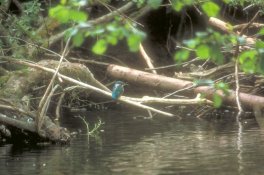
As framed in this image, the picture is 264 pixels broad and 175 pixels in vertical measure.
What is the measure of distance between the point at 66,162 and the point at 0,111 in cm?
264

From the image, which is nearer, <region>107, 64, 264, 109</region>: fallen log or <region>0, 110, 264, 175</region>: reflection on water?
<region>0, 110, 264, 175</region>: reflection on water

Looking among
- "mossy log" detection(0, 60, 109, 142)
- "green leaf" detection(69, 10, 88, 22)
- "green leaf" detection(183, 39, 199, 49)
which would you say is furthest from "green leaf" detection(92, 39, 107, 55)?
"mossy log" detection(0, 60, 109, 142)

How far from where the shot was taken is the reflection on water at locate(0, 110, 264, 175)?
22.7 feet

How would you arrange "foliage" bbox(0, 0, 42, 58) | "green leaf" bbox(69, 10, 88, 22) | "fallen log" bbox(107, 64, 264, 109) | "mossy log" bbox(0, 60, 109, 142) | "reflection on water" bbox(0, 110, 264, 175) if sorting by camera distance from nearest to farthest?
1. "green leaf" bbox(69, 10, 88, 22)
2. "reflection on water" bbox(0, 110, 264, 175)
3. "mossy log" bbox(0, 60, 109, 142)
4. "fallen log" bbox(107, 64, 264, 109)
5. "foliage" bbox(0, 0, 42, 58)

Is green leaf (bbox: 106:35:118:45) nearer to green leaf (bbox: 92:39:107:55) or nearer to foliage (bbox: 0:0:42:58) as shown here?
green leaf (bbox: 92:39:107:55)

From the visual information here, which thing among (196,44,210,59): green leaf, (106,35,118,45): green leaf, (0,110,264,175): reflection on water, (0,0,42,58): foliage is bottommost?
(0,110,264,175): reflection on water

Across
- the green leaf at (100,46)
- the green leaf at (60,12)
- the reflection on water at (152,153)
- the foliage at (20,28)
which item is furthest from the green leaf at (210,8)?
the foliage at (20,28)

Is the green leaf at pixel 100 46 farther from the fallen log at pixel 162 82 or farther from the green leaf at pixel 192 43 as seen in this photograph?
the fallen log at pixel 162 82

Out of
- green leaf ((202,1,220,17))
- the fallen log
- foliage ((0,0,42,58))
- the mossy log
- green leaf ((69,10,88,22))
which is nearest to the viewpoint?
green leaf ((69,10,88,22))

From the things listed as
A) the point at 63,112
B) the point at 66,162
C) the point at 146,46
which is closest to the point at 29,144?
the point at 66,162

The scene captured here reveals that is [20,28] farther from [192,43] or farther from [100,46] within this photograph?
[192,43]

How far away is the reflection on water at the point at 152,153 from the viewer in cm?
691

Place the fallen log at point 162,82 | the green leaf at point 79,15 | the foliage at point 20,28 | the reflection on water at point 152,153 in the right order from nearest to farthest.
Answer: the green leaf at point 79,15 → the reflection on water at point 152,153 → the fallen log at point 162,82 → the foliage at point 20,28

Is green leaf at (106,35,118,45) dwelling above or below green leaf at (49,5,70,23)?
below
